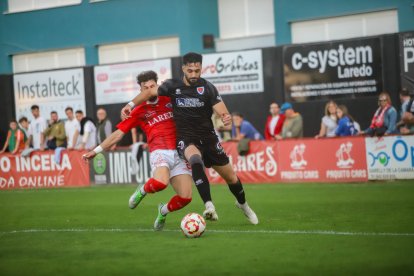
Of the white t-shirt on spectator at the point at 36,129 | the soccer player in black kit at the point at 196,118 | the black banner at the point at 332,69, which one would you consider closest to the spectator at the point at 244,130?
the black banner at the point at 332,69

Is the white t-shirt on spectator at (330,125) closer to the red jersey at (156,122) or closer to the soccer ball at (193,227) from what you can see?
the red jersey at (156,122)

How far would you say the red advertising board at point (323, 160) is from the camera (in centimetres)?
2017

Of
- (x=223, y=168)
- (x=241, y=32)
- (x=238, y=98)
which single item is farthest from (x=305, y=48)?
(x=223, y=168)

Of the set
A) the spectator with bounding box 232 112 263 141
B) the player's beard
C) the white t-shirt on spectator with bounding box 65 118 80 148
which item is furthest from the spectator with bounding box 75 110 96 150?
the player's beard

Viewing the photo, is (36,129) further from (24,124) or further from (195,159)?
(195,159)

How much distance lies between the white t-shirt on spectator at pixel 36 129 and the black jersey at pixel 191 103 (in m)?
15.6

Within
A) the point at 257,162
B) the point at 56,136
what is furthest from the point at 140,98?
the point at 56,136

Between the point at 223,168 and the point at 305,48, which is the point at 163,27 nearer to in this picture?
the point at 305,48

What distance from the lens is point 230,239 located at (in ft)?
34.8

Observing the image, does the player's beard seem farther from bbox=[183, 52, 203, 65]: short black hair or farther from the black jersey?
bbox=[183, 52, 203, 65]: short black hair

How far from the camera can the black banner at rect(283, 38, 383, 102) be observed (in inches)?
912

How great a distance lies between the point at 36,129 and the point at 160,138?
52.2 ft

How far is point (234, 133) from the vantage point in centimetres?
2319

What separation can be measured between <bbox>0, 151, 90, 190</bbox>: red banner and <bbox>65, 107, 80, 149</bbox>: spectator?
2.08ft
